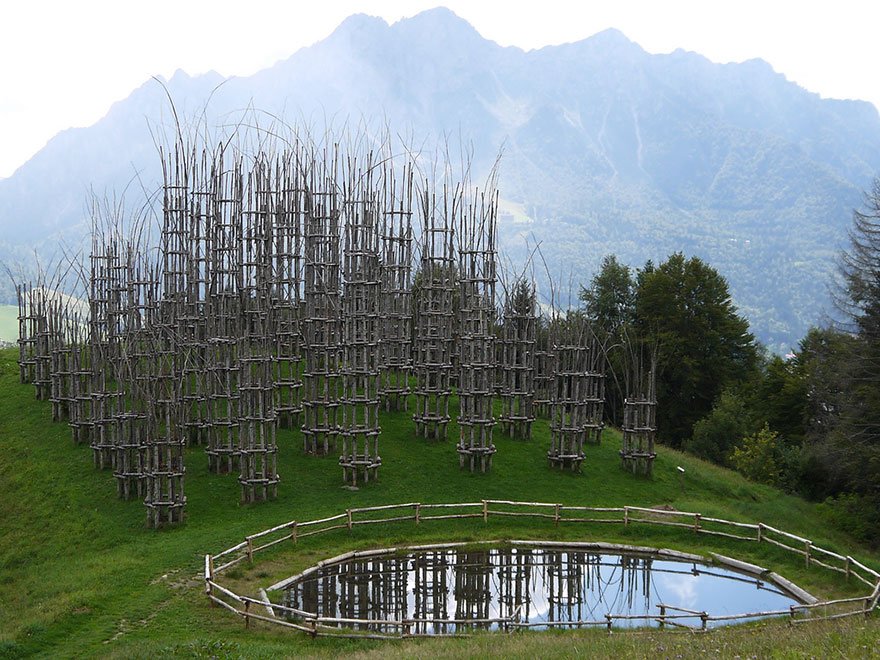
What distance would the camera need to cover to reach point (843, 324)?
122ft

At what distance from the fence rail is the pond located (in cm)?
20

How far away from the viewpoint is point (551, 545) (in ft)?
87.8

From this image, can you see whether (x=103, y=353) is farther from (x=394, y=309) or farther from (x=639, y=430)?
(x=639, y=430)

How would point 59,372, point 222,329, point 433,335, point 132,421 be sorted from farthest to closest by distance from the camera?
point 433,335 → point 59,372 → point 222,329 → point 132,421

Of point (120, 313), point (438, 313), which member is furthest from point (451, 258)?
point (120, 313)

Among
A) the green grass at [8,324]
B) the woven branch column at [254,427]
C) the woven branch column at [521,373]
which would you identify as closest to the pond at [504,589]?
the woven branch column at [254,427]

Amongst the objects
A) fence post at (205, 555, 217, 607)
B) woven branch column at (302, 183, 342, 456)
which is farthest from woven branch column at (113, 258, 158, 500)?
fence post at (205, 555, 217, 607)

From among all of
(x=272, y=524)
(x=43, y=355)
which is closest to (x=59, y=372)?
(x=43, y=355)

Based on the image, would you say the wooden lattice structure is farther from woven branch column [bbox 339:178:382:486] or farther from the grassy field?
woven branch column [bbox 339:178:382:486]

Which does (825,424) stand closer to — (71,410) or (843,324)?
(843,324)

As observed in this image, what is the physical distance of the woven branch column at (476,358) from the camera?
107 ft

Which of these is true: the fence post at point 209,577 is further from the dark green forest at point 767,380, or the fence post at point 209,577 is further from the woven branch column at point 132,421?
the dark green forest at point 767,380

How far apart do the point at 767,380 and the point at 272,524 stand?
107ft

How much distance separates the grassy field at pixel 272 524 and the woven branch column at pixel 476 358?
97cm
